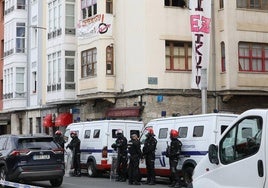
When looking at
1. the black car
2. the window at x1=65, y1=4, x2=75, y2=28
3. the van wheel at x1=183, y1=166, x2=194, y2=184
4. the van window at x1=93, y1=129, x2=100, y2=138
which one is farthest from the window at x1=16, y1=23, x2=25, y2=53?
the van wheel at x1=183, y1=166, x2=194, y2=184

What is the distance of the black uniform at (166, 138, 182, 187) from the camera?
16672mm

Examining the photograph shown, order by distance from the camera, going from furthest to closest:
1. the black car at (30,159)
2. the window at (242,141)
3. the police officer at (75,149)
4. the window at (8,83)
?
the window at (8,83) → the police officer at (75,149) → the black car at (30,159) → the window at (242,141)

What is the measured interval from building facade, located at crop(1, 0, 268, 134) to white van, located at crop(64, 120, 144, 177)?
4816 mm

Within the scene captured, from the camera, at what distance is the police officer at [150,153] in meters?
17.7

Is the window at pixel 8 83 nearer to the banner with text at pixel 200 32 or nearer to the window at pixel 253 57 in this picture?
the banner with text at pixel 200 32

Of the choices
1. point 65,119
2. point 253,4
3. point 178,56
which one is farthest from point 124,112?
point 253,4

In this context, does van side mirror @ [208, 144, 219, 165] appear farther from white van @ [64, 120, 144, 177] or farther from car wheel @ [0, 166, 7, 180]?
white van @ [64, 120, 144, 177]

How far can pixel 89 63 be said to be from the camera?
30250 millimetres

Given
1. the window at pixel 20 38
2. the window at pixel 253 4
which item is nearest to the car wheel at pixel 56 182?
the window at pixel 253 4

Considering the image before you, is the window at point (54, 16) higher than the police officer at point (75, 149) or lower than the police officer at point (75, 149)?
higher

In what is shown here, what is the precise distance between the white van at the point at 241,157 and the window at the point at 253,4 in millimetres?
20270

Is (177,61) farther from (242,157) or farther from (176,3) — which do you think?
(242,157)

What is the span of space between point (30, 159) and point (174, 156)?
175 inches

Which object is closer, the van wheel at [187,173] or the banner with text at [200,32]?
the van wheel at [187,173]
